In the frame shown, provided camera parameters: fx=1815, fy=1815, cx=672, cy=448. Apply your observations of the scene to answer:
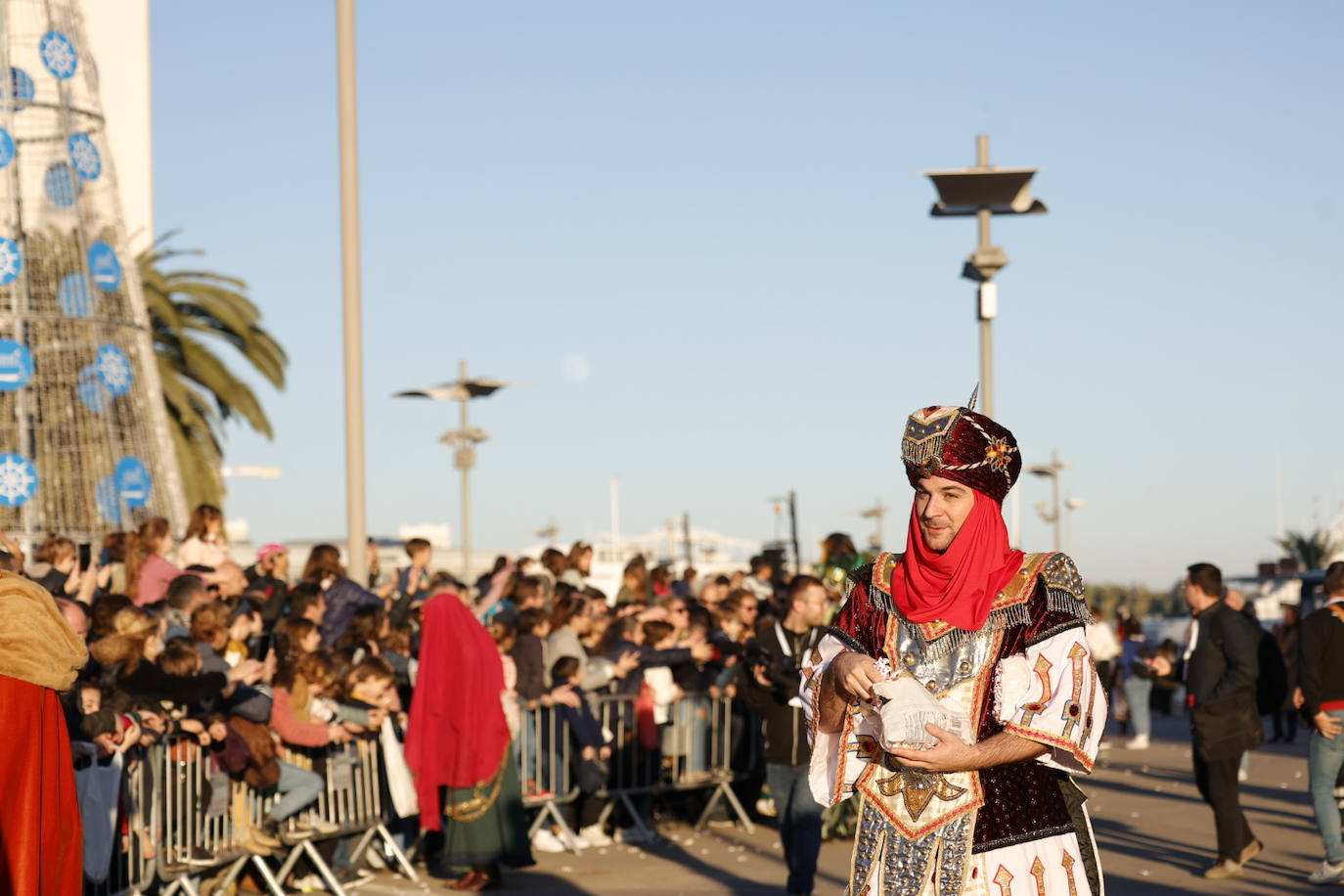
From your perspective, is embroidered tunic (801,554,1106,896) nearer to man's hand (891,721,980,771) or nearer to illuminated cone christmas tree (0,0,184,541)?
man's hand (891,721,980,771)

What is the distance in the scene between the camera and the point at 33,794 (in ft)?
19.1

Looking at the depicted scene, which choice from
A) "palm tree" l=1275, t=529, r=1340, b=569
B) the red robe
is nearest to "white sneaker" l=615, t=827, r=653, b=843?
the red robe

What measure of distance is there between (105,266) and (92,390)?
1.21 m

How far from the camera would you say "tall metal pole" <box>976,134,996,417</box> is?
13.3 m

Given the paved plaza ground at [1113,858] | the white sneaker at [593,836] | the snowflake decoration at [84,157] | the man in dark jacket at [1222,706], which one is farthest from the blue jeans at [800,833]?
the snowflake decoration at [84,157]

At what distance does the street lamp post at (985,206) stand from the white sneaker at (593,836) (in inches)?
166

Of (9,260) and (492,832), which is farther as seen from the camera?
(9,260)

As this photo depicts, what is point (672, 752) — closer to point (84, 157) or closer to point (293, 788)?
point (293, 788)

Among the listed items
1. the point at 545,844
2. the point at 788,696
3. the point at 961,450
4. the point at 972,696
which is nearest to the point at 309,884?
the point at 545,844

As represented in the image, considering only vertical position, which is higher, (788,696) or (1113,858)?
(788,696)

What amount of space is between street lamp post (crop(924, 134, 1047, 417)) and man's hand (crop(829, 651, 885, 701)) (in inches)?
340

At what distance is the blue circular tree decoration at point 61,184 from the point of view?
17.2m

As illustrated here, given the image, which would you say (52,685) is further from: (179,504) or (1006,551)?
(179,504)

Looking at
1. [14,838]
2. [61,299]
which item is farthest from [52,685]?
[61,299]
